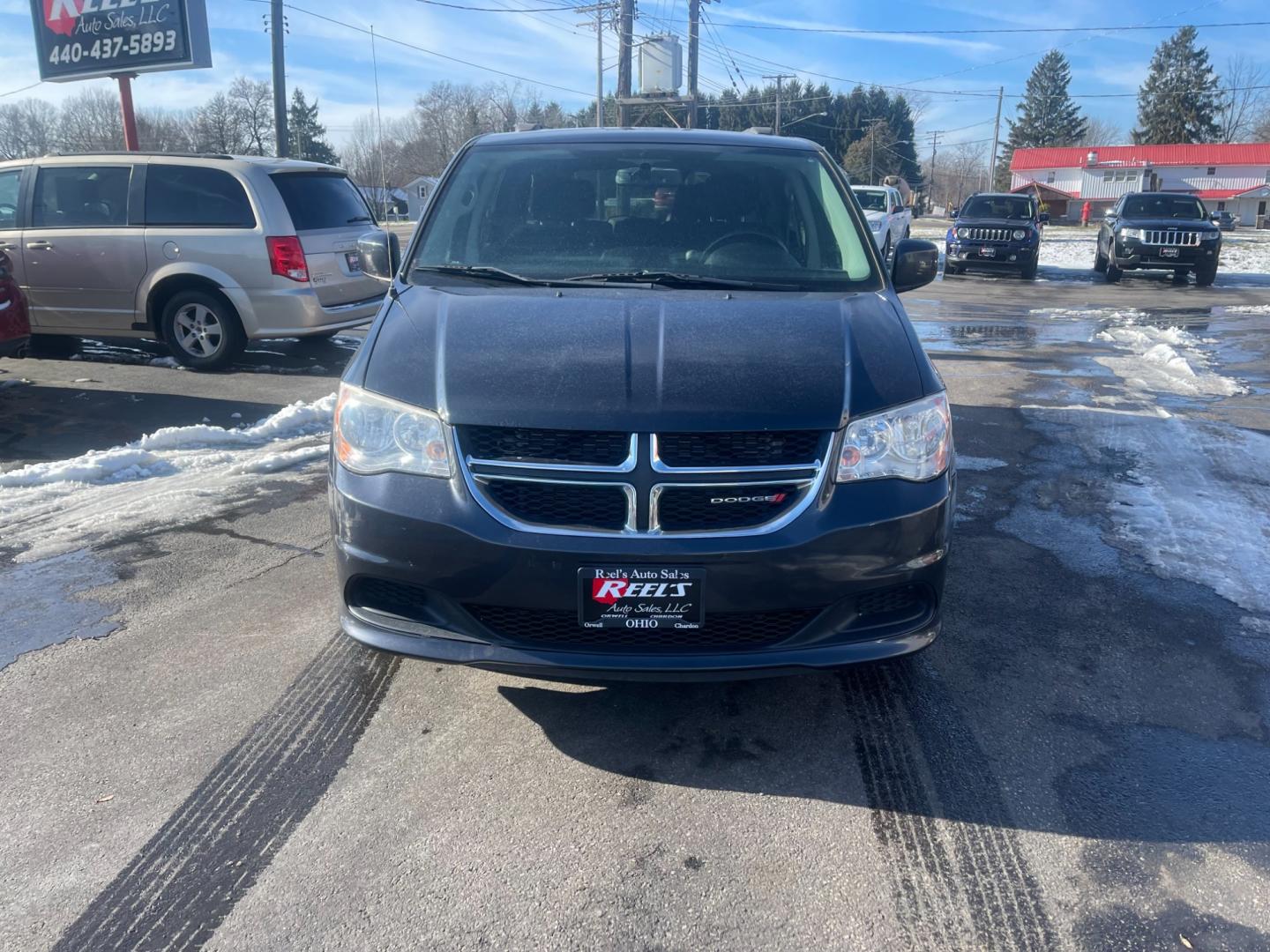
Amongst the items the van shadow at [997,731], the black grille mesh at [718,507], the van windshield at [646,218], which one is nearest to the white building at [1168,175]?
the van windshield at [646,218]

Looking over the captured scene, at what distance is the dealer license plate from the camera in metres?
2.64

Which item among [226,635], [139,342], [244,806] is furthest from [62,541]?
[139,342]

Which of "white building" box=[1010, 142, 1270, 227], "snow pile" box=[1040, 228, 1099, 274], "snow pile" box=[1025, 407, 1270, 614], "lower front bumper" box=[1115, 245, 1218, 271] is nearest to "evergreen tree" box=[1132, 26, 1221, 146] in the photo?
"white building" box=[1010, 142, 1270, 227]

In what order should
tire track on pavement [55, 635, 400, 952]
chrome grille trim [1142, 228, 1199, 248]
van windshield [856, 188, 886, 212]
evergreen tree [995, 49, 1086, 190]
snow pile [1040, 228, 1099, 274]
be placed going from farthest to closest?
1. evergreen tree [995, 49, 1086, 190]
2. snow pile [1040, 228, 1099, 274]
3. van windshield [856, 188, 886, 212]
4. chrome grille trim [1142, 228, 1199, 248]
5. tire track on pavement [55, 635, 400, 952]

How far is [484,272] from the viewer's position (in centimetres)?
375

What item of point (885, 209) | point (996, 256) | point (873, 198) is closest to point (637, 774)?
point (996, 256)

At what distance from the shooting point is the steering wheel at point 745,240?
13.0 feet

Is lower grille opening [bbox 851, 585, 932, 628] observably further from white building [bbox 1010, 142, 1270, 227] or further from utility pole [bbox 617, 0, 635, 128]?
white building [bbox 1010, 142, 1270, 227]

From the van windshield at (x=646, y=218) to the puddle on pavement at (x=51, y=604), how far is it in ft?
6.16

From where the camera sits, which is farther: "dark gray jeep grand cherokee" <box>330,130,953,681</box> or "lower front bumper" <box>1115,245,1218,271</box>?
"lower front bumper" <box>1115,245,1218,271</box>

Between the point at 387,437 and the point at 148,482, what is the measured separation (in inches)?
138

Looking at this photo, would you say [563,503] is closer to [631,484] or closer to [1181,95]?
[631,484]

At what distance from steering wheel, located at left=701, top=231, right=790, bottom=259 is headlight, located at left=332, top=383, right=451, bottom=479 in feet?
5.22

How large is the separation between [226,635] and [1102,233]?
2257 cm
